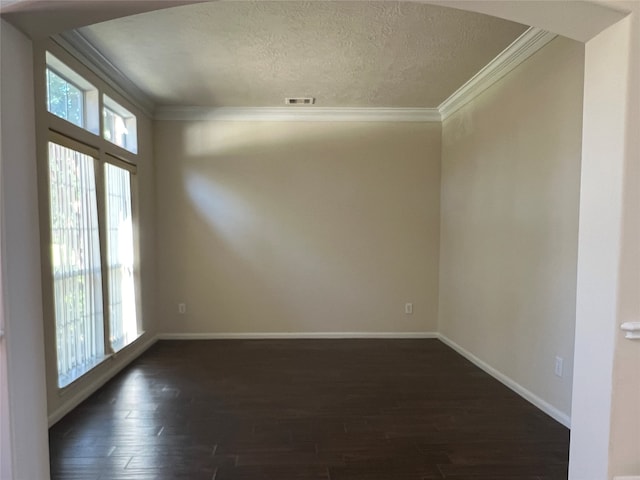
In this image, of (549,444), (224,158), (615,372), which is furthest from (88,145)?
(549,444)

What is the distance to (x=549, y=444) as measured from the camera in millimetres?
2188

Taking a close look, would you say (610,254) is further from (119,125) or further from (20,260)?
(119,125)

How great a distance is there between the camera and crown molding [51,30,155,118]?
2.58m

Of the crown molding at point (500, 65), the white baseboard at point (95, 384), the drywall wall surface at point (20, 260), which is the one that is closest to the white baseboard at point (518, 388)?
the crown molding at point (500, 65)

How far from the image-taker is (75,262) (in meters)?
2.75

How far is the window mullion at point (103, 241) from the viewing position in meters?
3.07

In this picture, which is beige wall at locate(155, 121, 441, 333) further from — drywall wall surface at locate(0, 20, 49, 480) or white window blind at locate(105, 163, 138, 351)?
drywall wall surface at locate(0, 20, 49, 480)

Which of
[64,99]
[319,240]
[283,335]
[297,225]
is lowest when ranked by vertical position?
[283,335]

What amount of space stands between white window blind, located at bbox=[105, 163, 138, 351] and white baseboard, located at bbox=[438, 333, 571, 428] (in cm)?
356

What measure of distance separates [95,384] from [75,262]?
1.06 m

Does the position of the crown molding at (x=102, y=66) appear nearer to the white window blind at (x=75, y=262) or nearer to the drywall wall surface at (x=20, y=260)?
the white window blind at (x=75, y=262)

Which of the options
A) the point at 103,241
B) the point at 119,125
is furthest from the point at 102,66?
the point at 103,241

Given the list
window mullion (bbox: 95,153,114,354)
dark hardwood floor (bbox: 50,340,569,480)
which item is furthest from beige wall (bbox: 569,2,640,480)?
window mullion (bbox: 95,153,114,354)

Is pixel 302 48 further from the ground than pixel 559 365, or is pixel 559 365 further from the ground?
pixel 302 48
